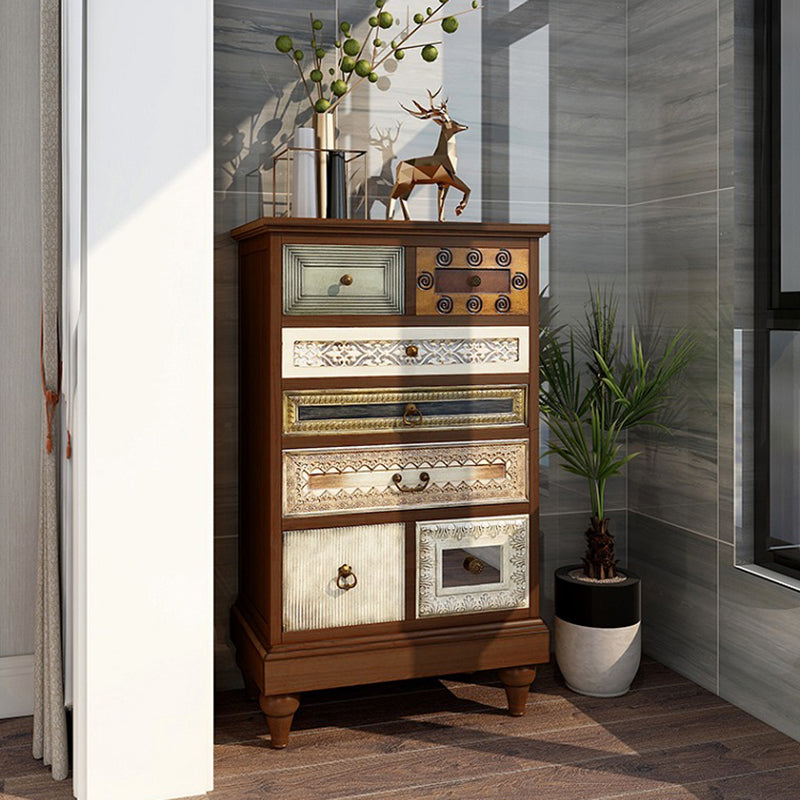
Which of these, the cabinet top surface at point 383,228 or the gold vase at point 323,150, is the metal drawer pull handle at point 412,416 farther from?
the gold vase at point 323,150

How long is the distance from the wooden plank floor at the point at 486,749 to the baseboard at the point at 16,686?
0.17ft

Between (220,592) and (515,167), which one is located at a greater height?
(515,167)

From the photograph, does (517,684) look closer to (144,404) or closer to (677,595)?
(677,595)

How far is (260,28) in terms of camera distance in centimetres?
289

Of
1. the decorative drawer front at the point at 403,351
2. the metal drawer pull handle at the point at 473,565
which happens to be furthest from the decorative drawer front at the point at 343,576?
the decorative drawer front at the point at 403,351

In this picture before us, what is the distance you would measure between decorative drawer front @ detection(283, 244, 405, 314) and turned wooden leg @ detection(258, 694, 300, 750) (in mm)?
975

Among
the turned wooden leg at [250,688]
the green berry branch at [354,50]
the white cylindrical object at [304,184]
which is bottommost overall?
the turned wooden leg at [250,688]

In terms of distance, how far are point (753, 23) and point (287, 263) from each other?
1.51m

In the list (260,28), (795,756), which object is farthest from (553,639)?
(260,28)

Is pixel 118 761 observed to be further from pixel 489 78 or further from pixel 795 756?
pixel 489 78

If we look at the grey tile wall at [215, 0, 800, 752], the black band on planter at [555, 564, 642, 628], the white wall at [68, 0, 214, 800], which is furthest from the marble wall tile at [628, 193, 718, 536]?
the white wall at [68, 0, 214, 800]

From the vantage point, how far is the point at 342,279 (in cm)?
247

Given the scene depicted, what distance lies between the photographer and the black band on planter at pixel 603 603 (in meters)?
2.84

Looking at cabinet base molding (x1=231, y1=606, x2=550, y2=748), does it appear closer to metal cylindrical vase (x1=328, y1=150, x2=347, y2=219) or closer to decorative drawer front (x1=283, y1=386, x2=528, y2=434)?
decorative drawer front (x1=283, y1=386, x2=528, y2=434)
